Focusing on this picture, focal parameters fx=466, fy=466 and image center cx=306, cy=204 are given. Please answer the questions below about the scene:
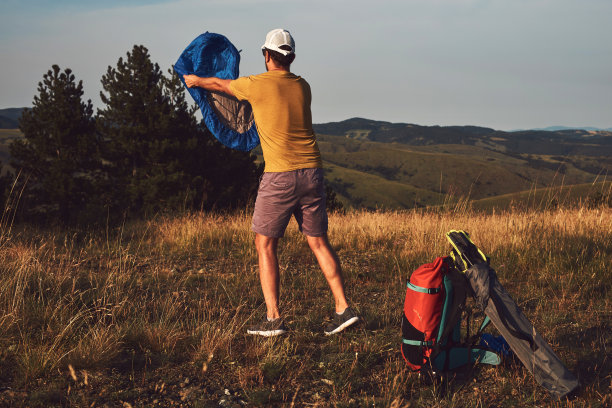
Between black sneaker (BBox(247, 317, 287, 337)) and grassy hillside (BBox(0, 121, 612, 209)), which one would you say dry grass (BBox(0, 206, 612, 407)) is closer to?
→ black sneaker (BBox(247, 317, 287, 337))

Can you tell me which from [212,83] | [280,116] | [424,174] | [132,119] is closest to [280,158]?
[280,116]

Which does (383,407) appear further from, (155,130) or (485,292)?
(155,130)

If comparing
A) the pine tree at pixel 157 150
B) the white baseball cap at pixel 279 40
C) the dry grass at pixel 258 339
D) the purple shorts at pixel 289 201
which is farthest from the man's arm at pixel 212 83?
the pine tree at pixel 157 150

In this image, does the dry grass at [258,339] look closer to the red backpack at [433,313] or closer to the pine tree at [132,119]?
the red backpack at [433,313]

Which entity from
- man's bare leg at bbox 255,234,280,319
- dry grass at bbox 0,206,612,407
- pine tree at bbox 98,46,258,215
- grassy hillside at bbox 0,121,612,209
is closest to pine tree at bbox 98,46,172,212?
pine tree at bbox 98,46,258,215

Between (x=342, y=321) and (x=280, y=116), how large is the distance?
1570mm

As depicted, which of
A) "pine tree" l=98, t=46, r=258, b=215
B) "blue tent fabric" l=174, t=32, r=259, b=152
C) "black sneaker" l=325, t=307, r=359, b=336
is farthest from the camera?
"pine tree" l=98, t=46, r=258, b=215

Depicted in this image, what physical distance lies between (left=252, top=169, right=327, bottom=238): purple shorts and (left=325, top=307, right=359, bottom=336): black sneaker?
0.63m

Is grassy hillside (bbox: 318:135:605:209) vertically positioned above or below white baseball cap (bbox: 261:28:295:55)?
below

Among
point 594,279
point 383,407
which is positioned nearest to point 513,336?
point 383,407

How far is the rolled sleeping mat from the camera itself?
2.53 metres

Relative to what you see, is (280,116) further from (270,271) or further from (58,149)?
(58,149)

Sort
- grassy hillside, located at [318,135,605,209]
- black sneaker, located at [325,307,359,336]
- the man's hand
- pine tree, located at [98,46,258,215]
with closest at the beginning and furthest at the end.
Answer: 1. black sneaker, located at [325,307,359,336]
2. the man's hand
3. pine tree, located at [98,46,258,215]
4. grassy hillside, located at [318,135,605,209]

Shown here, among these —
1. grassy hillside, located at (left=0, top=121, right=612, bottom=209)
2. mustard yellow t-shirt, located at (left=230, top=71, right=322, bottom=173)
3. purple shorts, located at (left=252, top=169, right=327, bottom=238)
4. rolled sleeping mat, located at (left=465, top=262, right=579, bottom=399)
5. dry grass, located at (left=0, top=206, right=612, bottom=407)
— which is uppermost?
mustard yellow t-shirt, located at (left=230, top=71, right=322, bottom=173)
